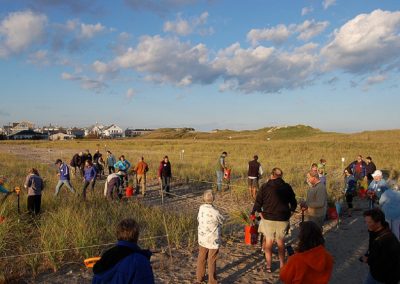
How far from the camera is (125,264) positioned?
9.82 feet

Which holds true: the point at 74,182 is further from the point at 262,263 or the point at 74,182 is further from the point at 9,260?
the point at 262,263

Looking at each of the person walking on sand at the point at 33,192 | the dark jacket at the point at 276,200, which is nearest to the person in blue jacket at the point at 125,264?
the dark jacket at the point at 276,200

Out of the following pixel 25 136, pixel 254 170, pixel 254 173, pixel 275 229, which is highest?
pixel 25 136

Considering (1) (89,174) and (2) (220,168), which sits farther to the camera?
(2) (220,168)

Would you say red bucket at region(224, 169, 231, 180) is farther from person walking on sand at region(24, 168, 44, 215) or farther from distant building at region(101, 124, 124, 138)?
distant building at region(101, 124, 124, 138)

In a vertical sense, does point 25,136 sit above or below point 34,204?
above

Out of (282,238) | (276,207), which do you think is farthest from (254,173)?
(276,207)

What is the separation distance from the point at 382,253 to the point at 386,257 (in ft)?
0.17


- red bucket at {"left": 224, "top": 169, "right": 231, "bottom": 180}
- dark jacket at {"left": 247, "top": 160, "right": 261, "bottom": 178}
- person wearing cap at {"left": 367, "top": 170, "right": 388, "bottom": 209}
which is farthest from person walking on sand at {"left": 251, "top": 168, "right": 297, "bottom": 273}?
red bucket at {"left": 224, "top": 169, "right": 231, "bottom": 180}

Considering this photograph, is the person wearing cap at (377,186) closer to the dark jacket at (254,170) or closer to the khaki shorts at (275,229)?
the khaki shorts at (275,229)

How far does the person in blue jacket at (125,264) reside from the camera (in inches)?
118

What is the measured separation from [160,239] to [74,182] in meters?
9.15

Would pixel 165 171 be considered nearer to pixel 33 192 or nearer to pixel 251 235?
pixel 33 192

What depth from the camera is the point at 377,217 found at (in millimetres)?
4125
